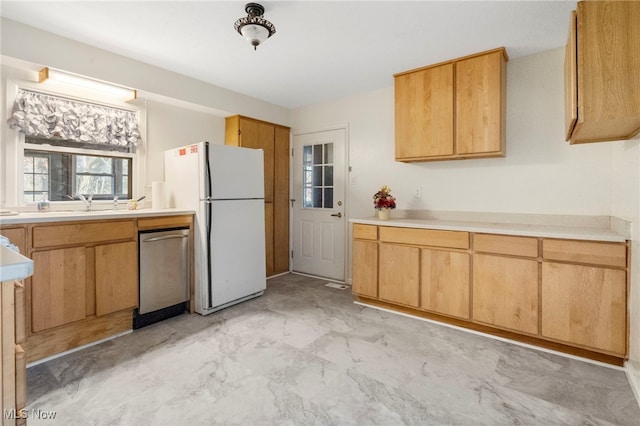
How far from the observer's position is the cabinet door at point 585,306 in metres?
2.11

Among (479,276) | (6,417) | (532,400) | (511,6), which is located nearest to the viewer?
(6,417)

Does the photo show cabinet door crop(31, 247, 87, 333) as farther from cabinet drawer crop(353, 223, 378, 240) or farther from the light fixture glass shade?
cabinet drawer crop(353, 223, 378, 240)

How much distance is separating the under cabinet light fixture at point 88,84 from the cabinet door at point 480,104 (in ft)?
10.2

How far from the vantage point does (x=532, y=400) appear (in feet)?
5.92

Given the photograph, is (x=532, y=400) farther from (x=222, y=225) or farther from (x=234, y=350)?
(x=222, y=225)

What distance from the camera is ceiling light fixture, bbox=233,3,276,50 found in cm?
214

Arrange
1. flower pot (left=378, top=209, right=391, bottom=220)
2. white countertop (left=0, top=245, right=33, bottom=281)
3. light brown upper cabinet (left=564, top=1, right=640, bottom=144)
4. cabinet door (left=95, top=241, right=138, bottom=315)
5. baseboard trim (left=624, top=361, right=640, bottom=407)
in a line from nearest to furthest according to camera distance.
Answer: white countertop (left=0, top=245, right=33, bottom=281)
light brown upper cabinet (left=564, top=1, right=640, bottom=144)
baseboard trim (left=624, top=361, right=640, bottom=407)
cabinet door (left=95, top=241, right=138, bottom=315)
flower pot (left=378, top=209, right=391, bottom=220)

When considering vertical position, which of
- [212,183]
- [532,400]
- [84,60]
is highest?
[84,60]

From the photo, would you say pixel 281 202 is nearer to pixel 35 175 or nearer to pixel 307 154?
pixel 307 154

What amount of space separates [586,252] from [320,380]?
2021mm

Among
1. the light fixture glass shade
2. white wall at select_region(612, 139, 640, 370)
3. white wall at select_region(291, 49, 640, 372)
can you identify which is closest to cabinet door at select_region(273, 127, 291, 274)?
white wall at select_region(291, 49, 640, 372)

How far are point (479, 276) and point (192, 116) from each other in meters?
3.52

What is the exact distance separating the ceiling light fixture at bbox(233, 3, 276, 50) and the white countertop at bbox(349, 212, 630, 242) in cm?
196

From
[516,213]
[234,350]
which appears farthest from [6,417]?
[516,213]
